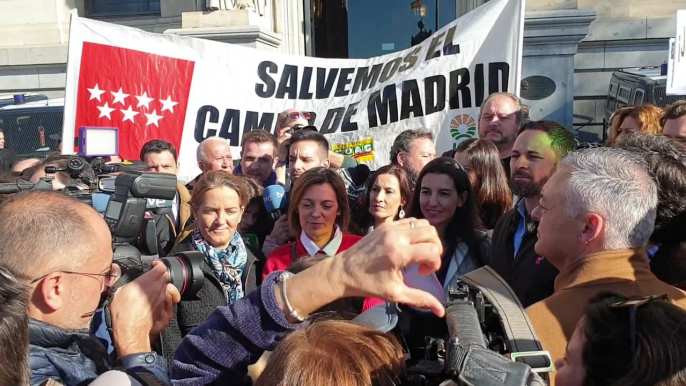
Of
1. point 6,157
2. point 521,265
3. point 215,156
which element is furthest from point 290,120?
Result: point 6,157

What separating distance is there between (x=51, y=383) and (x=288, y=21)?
9764 millimetres

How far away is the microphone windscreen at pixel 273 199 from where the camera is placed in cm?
430

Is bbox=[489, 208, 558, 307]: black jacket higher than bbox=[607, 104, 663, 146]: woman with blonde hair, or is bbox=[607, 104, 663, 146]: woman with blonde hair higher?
bbox=[607, 104, 663, 146]: woman with blonde hair

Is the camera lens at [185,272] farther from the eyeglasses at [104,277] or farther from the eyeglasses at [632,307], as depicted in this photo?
the eyeglasses at [632,307]

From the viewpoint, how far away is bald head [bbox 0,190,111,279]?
5.87ft

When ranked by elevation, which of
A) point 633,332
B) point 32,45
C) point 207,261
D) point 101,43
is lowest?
point 207,261

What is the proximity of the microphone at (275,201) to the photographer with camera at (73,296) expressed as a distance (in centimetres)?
237

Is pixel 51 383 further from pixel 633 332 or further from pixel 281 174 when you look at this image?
pixel 281 174

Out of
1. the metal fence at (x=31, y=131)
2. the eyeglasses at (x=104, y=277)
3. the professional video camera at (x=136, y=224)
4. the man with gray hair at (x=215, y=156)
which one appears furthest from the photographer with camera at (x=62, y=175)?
the metal fence at (x=31, y=131)

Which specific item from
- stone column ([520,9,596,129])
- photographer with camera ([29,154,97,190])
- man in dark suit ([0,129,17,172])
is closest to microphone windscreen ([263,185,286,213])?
photographer with camera ([29,154,97,190])

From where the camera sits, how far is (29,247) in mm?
1796

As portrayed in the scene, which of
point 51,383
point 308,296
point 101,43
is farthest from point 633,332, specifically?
point 101,43

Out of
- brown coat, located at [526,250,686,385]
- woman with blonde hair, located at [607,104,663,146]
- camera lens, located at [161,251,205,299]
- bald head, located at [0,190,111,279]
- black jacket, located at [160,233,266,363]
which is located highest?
woman with blonde hair, located at [607,104,663,146]

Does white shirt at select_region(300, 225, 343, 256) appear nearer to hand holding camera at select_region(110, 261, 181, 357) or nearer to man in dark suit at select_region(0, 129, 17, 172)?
hand holding camera at select_region(110, 261, 181, 357)
